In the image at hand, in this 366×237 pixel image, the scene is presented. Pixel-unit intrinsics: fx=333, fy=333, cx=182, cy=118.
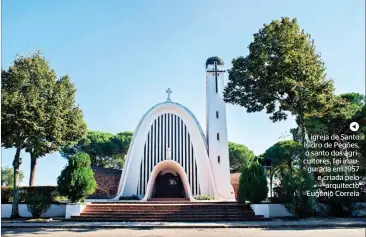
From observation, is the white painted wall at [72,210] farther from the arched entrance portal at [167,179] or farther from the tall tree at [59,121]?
the arched entrance portal at [167,179]

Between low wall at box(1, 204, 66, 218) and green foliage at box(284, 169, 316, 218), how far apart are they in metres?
11.4

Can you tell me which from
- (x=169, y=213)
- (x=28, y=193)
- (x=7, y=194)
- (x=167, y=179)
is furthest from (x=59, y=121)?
(x=167, y=179)

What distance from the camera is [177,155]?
27375 millimetres

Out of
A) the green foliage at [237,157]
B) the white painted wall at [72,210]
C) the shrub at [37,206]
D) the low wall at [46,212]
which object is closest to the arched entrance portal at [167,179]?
the low wall at [46,212]

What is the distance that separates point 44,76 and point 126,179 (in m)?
12.2

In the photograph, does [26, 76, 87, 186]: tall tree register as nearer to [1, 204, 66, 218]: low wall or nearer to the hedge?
the hedge

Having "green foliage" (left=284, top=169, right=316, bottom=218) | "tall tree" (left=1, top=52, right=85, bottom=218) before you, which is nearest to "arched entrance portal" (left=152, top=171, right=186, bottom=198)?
"tall tree" (left=1, top=52, right=85, bottom=218)

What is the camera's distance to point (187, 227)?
12938 mm

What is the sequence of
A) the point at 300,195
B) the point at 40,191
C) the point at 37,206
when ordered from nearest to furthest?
the point at 300,195, the point at 37,206, the point at 40,191

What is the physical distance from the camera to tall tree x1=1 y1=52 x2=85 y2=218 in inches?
616

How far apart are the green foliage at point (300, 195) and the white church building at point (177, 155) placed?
1043 cm

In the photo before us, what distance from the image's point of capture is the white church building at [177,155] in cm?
2658

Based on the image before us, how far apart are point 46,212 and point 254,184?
10.7 m

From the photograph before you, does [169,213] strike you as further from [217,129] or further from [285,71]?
[217,129]
